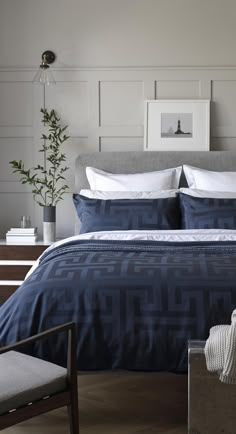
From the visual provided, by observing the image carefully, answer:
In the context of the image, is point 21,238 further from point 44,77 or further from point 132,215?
point 44,77

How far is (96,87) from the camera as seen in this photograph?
5.70 m

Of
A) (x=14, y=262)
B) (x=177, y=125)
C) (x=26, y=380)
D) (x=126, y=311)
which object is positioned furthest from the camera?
(x=177, y=125)

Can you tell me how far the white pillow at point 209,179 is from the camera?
5.16 meters

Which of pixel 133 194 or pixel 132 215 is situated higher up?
pixel 133 194

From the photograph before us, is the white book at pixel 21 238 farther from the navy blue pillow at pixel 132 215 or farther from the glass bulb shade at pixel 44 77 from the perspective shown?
the glass bulb shade at pixel 44 77

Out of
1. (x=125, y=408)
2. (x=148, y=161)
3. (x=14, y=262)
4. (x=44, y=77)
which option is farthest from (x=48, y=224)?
(x=125, y=408)

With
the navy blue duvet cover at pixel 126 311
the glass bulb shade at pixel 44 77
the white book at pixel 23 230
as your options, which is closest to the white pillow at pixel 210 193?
the white book at pixel 23 230

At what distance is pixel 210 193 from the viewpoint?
5.02m

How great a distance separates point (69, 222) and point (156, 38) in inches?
66.0

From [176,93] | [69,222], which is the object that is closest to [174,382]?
[69,222]

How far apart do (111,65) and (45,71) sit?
0.54 meters

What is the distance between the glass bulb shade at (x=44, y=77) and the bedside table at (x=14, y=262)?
1.31 m

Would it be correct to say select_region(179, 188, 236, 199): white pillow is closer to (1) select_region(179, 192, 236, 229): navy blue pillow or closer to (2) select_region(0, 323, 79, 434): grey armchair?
(1) select_region(179, 192, 236, 229): navy blue pillow

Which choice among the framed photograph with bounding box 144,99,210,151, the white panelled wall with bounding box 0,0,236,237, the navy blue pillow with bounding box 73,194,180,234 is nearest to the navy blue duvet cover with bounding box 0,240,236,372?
the navy blue pillow with bounding box 73,194,180,234
